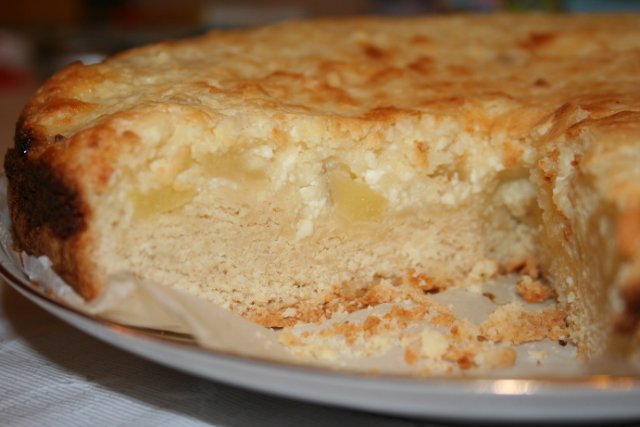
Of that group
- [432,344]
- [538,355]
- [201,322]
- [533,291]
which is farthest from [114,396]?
[533,291]

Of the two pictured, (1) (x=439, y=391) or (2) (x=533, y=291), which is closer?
(1) (x=439, y=391)

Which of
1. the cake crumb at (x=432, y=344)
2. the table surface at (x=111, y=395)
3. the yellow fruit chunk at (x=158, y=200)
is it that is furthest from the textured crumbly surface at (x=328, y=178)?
the cake crumb at (x=432, y=344)

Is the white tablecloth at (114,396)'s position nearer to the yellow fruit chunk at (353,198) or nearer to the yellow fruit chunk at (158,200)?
the yellow fruit chunk at (158,200)

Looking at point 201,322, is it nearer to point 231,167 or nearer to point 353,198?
point 231,167

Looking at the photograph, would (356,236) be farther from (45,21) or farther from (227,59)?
(45,21)

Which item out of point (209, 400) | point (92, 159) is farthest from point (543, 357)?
point (92, 159)
